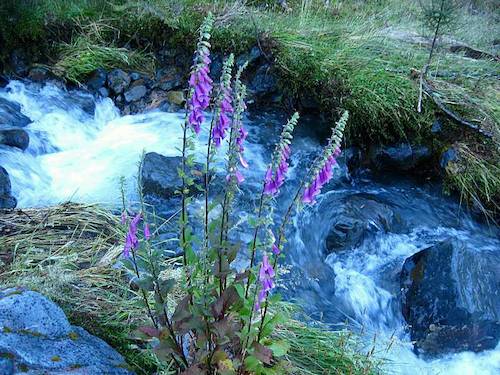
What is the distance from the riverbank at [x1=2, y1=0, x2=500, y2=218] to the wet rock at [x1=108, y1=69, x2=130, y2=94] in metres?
0.12

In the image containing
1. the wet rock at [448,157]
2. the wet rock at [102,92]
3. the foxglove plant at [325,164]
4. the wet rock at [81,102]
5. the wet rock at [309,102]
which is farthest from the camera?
the wet rock at [102,92]

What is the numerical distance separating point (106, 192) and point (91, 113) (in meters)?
1.57

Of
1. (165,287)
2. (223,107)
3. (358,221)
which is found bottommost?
(358,221)

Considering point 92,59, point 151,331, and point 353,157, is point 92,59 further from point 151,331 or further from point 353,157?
point 151,331

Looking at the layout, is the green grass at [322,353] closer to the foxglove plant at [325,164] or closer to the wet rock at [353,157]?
the foxglove plant at [325,164]

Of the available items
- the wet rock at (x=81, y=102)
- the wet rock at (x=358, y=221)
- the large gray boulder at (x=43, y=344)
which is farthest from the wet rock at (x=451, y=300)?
the wet rock at (x=81, y=102)

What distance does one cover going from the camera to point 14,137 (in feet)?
15.1

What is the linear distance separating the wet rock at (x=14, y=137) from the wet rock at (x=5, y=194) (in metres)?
0.71

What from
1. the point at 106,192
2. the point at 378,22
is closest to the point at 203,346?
the point at 106,192

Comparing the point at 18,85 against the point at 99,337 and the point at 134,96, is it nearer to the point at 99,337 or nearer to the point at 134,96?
the point at 134,96

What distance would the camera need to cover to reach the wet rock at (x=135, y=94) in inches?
229

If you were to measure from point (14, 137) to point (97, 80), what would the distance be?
149 cm

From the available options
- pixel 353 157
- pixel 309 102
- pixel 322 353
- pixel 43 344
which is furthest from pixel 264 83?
pixel 43 344

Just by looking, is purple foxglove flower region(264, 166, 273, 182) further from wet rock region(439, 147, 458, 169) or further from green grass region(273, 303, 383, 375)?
wet rock region(439, 147, 458, 169)
